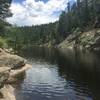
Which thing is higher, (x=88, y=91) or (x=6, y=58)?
(x=6, y=58)

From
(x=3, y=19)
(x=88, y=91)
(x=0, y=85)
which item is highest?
(x=3, y=19)

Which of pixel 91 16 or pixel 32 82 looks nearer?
pixel 32 82

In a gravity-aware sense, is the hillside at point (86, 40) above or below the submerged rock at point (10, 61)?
above

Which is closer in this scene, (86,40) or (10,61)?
(10,61)

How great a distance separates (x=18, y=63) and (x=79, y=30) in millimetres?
135218

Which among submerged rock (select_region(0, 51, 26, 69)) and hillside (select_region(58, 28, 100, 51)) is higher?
hillside (select_region(58, 28, 100, 51))

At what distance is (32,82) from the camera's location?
51.3 meters

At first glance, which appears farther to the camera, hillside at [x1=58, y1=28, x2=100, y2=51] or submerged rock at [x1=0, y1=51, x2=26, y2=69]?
hillside at [x1=58, y1=28, x2=100, y2=51]

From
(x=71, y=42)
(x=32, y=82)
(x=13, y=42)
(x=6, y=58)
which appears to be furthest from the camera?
(x=71, y=42)

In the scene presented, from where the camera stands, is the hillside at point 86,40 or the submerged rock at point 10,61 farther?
the hillside at point 86,40

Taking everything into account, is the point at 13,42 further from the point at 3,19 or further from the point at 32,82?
the point at 32,82

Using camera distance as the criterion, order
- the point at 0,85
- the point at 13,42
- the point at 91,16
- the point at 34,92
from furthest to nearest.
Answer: the point at 91,16
the point at 13,42
the point at 34,92
the point at 0,85

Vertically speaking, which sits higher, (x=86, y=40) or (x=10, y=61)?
(x=86, y=40)

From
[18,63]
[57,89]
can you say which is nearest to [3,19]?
[18,63]
